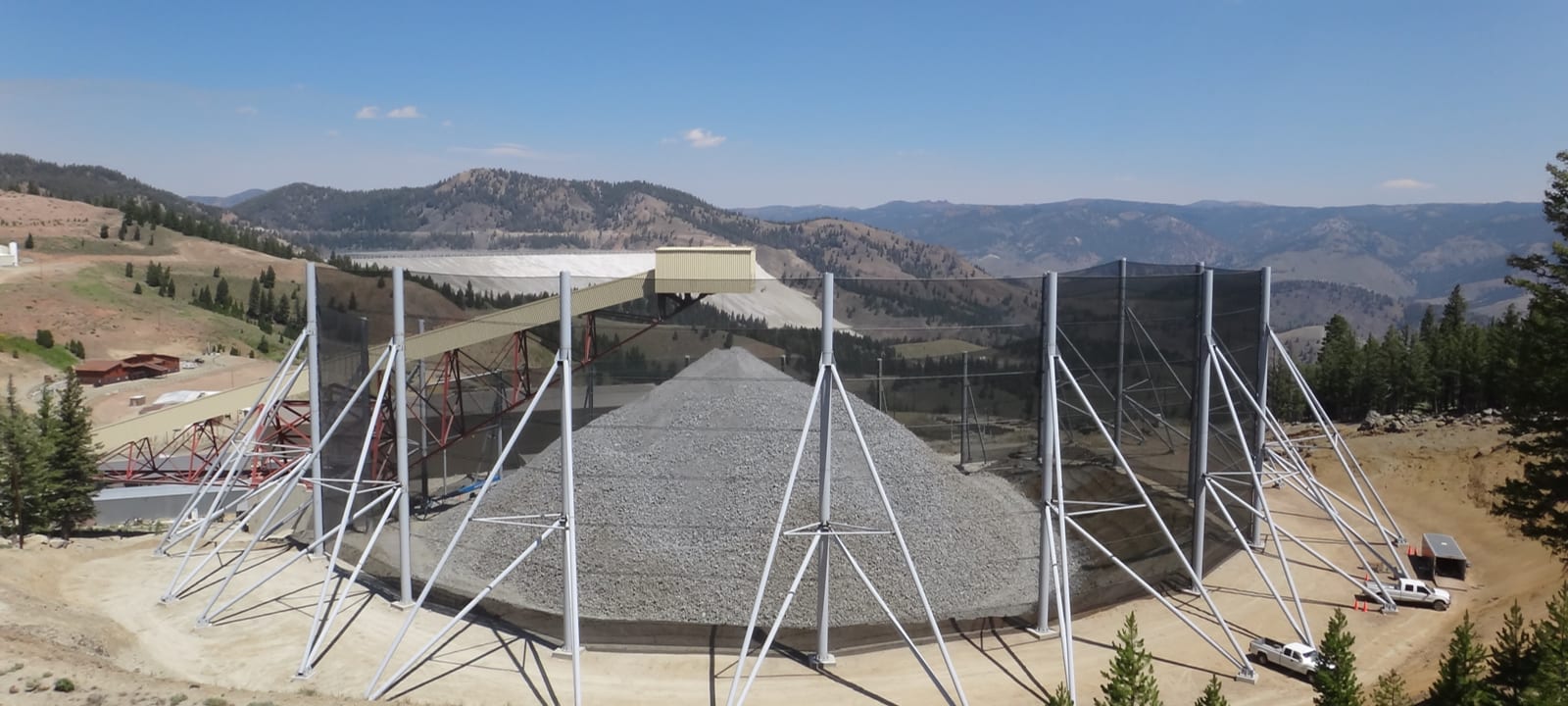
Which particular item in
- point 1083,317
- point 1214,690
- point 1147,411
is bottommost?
point 1214,690

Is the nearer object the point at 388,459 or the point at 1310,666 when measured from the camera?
the point at 1310,666

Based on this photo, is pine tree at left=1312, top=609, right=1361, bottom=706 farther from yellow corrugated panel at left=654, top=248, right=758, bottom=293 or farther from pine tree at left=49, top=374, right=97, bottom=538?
A: pine tree at left=49, top=374, right=97, bottom=538

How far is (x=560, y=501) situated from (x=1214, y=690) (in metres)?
12.9

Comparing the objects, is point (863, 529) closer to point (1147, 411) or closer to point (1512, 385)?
point (1147, 411)

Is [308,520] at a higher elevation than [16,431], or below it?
below

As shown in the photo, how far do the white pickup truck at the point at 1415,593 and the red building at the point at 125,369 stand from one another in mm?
65941

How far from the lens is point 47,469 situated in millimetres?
26938

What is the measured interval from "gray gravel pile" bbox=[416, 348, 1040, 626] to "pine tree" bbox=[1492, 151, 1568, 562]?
34.7ft

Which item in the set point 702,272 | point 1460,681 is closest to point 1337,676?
point 1460,681

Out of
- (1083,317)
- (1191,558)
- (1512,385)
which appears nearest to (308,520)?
(1083,317)

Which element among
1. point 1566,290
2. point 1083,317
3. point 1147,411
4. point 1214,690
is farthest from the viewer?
point 1147,411

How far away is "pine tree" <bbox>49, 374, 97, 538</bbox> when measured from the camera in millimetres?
27656

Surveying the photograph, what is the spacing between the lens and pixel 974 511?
19.6 meters

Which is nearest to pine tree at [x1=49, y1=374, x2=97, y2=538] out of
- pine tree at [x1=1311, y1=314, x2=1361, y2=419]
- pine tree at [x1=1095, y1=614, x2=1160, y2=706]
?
pine tree at [x1=1095, y1=614, x2=1160, y2=706]
